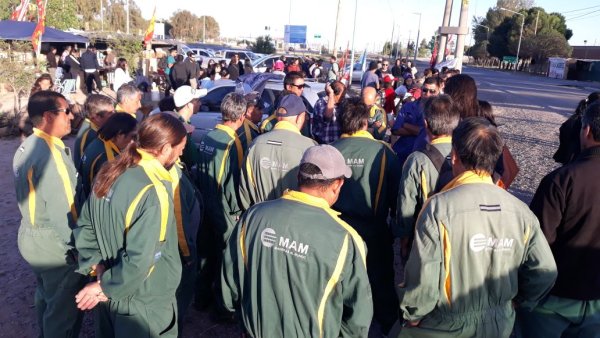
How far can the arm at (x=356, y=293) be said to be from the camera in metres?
2.11

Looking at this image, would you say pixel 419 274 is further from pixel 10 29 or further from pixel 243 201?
pixel 10 29

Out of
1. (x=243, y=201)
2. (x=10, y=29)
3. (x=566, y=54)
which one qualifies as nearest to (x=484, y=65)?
(x=566, y=54)

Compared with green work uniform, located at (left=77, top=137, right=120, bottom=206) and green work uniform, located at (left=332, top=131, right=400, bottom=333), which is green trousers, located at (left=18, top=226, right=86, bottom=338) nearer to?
green work uniform, located at (left=77, top=137, right=120, bottom=206)

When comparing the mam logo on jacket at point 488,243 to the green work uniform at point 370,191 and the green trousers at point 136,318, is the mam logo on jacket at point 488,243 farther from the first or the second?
the green trousers at point 136,318

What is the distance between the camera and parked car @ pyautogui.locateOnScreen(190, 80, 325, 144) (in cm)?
805

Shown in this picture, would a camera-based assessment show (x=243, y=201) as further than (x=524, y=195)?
No

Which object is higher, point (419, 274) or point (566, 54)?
point (566, 54)

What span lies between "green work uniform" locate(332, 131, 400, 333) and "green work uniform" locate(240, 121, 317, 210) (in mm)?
357

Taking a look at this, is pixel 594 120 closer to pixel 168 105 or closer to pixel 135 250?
pixel 135 250

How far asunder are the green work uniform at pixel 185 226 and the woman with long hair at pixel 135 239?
12cm

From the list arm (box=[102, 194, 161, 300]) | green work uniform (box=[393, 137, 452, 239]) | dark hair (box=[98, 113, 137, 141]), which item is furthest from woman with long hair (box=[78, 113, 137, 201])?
green work uniform (box=[393, 137, 452, 239])

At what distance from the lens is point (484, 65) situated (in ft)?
285

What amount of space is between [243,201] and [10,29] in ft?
67.4

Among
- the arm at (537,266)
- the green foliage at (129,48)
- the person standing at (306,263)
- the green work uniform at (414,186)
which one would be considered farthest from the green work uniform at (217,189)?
the green foliage at (129,48)
